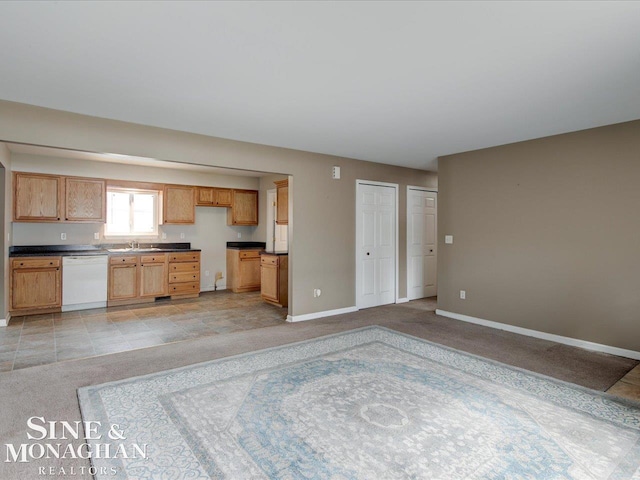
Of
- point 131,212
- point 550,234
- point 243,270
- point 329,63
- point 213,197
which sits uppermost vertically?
point 329,63

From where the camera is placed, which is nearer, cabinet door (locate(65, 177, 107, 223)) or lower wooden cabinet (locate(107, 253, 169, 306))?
cabinet door (locate(65, 177, 107, 223))

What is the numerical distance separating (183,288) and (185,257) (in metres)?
0.59

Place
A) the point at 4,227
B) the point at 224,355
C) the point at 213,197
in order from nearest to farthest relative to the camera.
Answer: the point at 224,355 < the point at 4,227 < the point at 213,197

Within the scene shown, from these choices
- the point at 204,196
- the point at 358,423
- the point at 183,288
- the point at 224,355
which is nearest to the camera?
the point at 358,423

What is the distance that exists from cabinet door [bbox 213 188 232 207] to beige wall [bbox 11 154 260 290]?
12cm

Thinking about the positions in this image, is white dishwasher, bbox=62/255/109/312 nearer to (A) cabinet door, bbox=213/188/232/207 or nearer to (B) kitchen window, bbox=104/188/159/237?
(B) kitchen window, bbox=104/188/159/237

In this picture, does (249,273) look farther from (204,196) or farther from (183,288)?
(204,196)

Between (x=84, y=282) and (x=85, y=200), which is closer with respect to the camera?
(x=84, y=282)

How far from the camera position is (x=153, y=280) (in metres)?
Result: 6.50

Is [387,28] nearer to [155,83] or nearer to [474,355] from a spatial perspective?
[155,83]

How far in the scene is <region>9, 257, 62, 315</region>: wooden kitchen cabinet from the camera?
5316 mm

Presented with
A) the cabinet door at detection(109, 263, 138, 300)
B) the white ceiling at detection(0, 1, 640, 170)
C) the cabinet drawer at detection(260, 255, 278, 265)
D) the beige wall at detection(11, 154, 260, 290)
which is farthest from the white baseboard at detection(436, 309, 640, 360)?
the cabinet door at detection(109, 263, 138, 300)

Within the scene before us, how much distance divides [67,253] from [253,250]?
3.27m

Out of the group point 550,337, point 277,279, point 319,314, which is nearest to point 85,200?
point 277,279
